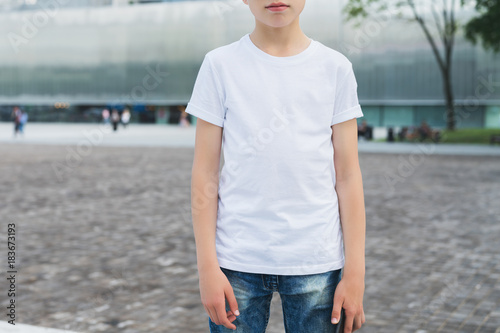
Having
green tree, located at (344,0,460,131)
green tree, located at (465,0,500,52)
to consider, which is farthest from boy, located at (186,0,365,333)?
green tree, located at (344,0,460,131)

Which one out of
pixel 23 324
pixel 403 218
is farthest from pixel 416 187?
pixel 23 324

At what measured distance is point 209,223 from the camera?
→ 6.25 feet

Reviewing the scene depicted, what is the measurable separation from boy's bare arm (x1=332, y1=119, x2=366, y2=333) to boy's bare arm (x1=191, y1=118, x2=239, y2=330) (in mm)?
348

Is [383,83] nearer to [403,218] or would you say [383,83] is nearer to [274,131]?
[403,218]

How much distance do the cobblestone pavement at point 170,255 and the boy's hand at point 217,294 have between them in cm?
302

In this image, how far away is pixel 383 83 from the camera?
158 feet

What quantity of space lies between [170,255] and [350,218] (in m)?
5.52

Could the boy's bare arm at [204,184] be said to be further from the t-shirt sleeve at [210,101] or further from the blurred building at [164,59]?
the blurred building at [164,59]

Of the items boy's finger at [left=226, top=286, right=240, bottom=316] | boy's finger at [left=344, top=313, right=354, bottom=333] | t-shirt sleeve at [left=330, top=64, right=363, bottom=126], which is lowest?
boy's finger at [left=344, top=313, right=354, bottom=333]

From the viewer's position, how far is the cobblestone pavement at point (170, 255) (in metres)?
5.11

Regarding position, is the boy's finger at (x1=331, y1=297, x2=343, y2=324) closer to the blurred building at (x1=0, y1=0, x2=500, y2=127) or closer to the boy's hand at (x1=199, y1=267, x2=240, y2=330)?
the boy's hand at (x1=199, y1=267, x2=240, y2=330)

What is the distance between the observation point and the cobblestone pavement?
201 inches

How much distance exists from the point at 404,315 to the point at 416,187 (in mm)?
9229

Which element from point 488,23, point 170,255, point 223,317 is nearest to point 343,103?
point 223,317
